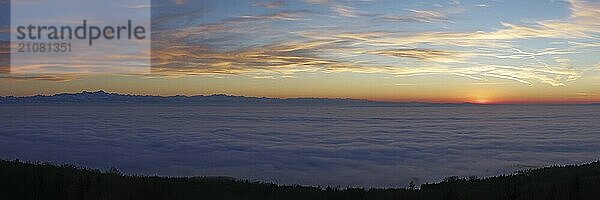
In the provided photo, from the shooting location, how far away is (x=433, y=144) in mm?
68875

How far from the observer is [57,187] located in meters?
10.7

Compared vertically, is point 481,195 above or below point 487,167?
above

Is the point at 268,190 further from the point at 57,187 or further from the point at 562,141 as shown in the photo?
the point at 562,141

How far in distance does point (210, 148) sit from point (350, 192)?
55.2m

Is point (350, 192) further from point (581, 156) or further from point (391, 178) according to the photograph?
point (581, 156)

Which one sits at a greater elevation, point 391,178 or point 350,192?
point 350,192

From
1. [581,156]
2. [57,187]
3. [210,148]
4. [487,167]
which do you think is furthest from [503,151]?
[57,187]

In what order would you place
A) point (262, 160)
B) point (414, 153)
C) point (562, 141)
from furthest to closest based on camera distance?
point (562, 141) → point (414, 153) → point (262, 160)

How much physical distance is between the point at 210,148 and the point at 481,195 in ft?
186

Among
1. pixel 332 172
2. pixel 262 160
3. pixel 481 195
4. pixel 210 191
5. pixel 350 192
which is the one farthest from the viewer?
pixel 262 160

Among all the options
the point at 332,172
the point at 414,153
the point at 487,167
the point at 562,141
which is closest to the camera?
the point at 332,172

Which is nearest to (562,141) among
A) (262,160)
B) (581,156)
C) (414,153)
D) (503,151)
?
(503,151)

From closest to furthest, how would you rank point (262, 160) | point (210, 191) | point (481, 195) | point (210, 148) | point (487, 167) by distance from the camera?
point (481, 195), point (210, 191), point (487, 167), point (262, 160), point (210, 148)

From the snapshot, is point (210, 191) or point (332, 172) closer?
point (210, 191)
